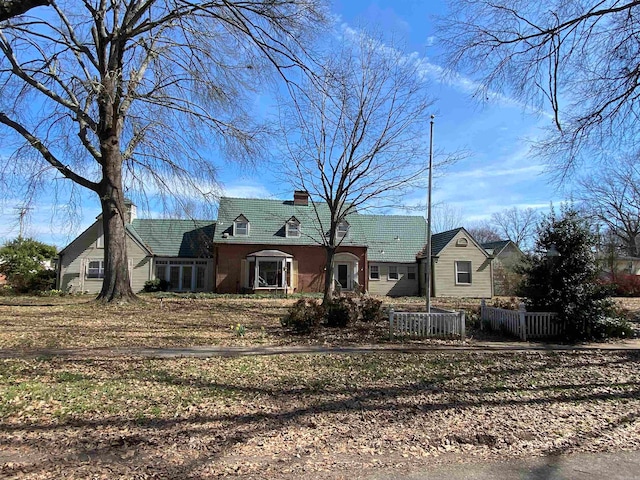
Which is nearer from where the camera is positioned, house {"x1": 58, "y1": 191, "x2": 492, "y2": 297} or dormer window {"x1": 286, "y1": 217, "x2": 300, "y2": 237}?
house {"x1": 58, "y1": 191, "x2": 492, "y2": 297}

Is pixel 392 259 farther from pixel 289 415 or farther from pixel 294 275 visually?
pixel 289 415

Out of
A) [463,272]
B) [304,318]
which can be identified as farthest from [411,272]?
[304,318]

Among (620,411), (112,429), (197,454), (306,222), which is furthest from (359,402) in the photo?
(306,222)

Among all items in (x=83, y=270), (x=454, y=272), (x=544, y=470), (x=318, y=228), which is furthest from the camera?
(x=454, y=272)

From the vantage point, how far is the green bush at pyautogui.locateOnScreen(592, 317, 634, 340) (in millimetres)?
10992

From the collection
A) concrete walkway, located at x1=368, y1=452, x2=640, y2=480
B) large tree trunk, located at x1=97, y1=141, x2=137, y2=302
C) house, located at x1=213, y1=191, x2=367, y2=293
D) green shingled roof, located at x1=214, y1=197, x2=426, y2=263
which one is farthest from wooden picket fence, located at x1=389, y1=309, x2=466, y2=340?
green shingled roof, located at x1=214, y1=197, x2=426, y2=263

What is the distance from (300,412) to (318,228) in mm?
24382

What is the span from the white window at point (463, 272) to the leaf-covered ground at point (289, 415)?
22.6 metres

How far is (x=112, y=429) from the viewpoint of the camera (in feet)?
15.0

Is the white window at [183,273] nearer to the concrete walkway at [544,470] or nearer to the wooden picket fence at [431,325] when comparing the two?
the wooden picket fence at [431,325]

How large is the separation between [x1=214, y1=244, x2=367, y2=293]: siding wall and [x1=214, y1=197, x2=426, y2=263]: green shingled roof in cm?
44

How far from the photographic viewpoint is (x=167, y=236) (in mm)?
31203

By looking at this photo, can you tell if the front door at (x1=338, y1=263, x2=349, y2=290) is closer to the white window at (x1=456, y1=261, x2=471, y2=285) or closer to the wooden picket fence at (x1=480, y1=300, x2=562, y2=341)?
the white window at (x1=456, y1=261, x2=471, y2=285)

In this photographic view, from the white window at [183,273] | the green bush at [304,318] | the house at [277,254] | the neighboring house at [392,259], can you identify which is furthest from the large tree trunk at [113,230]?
the neighboring house at [392,259]
